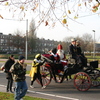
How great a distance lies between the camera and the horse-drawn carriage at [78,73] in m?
7.74

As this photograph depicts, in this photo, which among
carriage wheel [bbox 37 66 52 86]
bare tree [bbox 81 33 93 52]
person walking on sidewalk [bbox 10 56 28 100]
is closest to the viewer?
person walking on sidewalk [bbox 10 56 28 100]

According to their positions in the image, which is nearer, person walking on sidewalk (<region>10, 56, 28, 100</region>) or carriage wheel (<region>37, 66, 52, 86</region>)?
person walking on sidewalk (<region>10, 56, 28, 100</region>)

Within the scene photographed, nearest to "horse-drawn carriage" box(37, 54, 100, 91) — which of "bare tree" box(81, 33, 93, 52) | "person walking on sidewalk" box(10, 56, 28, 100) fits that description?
"person walking on sidewalk" box(10, 56, 28, 100)

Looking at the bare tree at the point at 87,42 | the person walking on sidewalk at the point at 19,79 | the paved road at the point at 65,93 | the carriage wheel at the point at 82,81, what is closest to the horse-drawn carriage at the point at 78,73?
the carriage wheel at the point at 82,81

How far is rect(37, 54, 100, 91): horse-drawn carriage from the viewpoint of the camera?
7742 mm

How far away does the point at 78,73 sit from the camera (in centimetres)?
775

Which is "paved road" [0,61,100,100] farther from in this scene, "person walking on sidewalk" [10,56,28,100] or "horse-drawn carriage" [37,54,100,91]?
"person walking on sidewalk" [10,56,28,100]

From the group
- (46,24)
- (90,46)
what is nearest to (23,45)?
(90,46)

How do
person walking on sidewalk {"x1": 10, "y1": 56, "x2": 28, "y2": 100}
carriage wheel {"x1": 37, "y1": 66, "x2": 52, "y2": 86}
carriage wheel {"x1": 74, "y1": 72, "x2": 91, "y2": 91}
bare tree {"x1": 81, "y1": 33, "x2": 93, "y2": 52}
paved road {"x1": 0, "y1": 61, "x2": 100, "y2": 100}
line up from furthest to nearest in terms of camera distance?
bare tree {"x1": 81, "y1": 33, "x2": 93, "y2": 52} < carriage wheel {"x1": 37, "y1": 66, "x2": 52, "y2": 86} < carriage wheel {"x1": 74, "y1": 72, "x2": 91, "y2": 91} < paved road {"x1": 0, "y1": 61, "x2": 100, "y2": 100} < person walking on sidewalk {"x1": 10, "y1": 56, "x2": 28, "y2": 100}

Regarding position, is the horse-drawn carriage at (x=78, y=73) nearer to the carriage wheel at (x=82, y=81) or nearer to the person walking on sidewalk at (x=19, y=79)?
the carriage wheel at (x=82, y=81)

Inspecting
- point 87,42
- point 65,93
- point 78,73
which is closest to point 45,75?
point 65,93

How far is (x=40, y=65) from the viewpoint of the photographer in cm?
848

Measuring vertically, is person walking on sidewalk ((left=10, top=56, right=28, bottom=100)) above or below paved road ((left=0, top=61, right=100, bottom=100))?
above

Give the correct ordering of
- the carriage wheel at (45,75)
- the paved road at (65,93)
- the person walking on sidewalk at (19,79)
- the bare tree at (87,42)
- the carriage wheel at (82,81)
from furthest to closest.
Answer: the bare tree at (87,42)
the carriage wheel at (45,75)
the carriage wheel at (82,81)
the paved road at (65,93)
the person walking on sidewalk at (19,79)
